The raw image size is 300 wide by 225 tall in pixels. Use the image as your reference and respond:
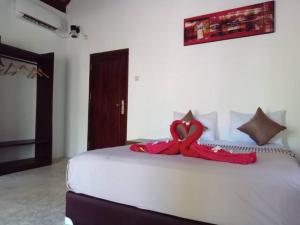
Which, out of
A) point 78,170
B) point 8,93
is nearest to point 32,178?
point 8,93

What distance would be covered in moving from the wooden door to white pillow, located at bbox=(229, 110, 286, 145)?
6.05 feet

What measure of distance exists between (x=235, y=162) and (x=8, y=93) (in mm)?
3610

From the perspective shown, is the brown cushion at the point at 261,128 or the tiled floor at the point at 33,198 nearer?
the tiled floor at the point at 33,198

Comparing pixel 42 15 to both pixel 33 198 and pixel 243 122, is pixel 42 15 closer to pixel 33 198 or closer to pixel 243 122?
pixel 33 198

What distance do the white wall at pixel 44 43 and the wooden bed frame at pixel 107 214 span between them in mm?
2772

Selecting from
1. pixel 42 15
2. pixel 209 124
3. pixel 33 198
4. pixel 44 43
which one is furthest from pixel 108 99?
pixel 33 198

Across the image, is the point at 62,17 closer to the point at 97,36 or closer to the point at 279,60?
the point at 97,36

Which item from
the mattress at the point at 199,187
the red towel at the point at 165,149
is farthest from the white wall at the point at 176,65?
the mattress at the point at 199,187

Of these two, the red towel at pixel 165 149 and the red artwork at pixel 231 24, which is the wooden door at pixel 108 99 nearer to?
the red artwork at pixel 231 24

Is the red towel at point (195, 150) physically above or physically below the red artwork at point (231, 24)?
below

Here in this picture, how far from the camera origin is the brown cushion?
8.80 ft

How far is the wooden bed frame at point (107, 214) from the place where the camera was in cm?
145

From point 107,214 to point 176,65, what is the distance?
2.59m

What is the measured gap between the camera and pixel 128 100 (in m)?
4.17
